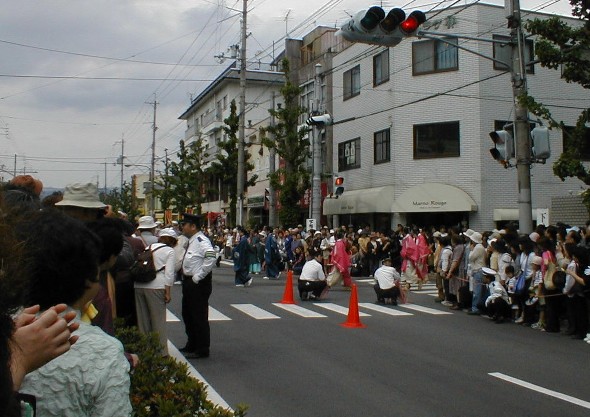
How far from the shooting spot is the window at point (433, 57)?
91.6 ft

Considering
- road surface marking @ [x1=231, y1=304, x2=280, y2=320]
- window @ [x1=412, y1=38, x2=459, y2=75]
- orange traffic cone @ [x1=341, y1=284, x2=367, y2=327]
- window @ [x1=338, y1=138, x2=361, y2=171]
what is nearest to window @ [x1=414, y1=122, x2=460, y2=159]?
window @ [x1=412, y1=38, x2=459, y2=75]

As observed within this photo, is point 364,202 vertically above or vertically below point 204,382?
above

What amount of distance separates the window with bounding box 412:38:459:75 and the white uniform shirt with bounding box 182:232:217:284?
21.2 meters

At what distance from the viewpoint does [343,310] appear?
1518 centimetres

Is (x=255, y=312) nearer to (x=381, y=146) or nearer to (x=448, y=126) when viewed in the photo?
(x=448, y=126)

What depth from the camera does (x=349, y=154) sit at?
33969 millimetres

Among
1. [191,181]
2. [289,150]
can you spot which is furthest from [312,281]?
[191,181]

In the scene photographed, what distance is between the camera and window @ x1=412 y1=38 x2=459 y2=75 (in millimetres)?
27906

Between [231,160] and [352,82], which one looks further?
[231,160]

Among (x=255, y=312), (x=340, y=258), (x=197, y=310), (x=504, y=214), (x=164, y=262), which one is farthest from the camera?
(x=504, y=214)

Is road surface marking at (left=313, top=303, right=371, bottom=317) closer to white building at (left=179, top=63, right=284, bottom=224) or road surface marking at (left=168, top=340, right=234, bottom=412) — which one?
road surface marking at (left=168, top=340, right=234, bottom=412)

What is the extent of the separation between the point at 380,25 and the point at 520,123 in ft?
18.7

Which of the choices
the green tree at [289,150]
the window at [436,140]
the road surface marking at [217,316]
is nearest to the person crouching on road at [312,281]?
the road surface marking at [217,316]

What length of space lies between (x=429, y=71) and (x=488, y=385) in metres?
22.4
